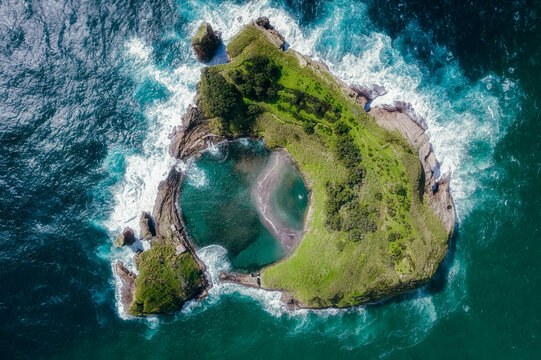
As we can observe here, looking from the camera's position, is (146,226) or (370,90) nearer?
(370,90)

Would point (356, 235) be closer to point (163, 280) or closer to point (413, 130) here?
point (413, 130)

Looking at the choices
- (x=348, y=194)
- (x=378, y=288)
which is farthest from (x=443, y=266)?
(x=348, y=194)

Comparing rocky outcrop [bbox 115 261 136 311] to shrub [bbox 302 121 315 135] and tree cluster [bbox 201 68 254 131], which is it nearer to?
tree cluster [bbox 201 68 254 131]

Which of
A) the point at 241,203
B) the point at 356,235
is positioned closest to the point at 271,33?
the point at 241,203

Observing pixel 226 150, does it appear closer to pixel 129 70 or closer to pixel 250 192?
pixel 250 192

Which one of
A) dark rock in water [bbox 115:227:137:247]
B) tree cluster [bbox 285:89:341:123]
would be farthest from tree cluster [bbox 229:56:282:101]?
dark rock in water [bbox 115:227:137:247]
